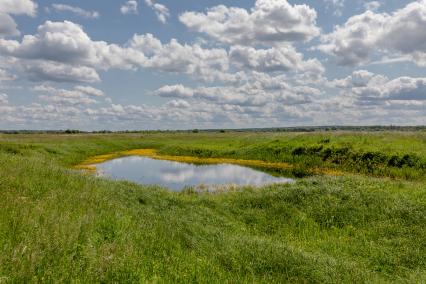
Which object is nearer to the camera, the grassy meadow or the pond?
the grassy meadow

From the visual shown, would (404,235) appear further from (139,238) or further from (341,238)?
(139,238)

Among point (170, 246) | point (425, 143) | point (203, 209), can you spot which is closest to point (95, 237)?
point (170, 246)

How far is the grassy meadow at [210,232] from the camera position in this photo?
6.22 m

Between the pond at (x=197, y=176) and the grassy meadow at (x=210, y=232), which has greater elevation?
the grassy meadow at (x=210, y=232)

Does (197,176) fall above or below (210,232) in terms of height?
below

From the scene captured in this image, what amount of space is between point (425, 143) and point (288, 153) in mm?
15350

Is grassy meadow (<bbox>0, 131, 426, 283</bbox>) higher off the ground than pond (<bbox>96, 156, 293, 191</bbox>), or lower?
higher

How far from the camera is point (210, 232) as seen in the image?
11.8m

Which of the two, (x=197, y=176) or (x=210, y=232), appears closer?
(x=210, y=232)

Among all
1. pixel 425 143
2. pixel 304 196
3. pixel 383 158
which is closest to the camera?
pixel 304 196

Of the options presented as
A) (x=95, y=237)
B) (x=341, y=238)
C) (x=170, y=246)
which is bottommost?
(x=341, y=238)

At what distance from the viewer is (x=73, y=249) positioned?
6.48m

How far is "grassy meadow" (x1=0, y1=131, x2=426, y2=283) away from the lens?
622cm

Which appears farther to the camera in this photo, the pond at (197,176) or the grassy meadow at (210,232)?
the pond at (197,176)
